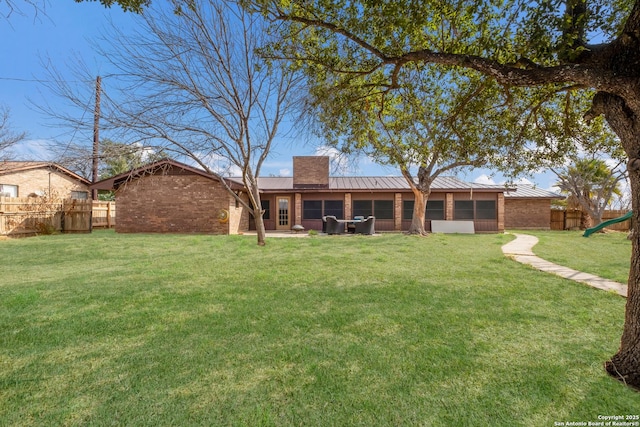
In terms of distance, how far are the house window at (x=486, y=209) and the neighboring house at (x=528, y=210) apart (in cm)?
368

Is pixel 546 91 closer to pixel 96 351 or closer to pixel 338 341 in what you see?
pixel 338 341

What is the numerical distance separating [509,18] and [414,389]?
4299mm

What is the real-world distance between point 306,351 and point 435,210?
18.7 metres

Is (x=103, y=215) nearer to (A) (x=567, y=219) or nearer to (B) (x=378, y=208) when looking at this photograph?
(B) (x=378, y=208)

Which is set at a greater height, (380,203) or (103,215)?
(380,203)

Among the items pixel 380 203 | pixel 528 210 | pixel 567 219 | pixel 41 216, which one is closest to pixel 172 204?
pixel 41 216

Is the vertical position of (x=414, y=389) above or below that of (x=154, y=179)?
below

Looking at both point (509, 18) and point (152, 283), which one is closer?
point (509, 18)

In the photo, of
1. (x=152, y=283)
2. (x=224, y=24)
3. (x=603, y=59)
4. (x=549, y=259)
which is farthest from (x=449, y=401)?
(x=224, y=24)

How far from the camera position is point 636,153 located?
94.0 inches


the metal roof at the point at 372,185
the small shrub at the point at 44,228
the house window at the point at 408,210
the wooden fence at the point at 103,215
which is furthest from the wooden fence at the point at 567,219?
the small shrub at the point at 44,228

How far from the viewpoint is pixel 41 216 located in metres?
14.9

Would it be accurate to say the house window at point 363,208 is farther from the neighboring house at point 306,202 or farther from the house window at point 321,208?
the house window at point 321,208

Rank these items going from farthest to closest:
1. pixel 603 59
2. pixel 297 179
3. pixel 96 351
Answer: pixel 297 179 → pixel 96 351 → pixel 603 59
